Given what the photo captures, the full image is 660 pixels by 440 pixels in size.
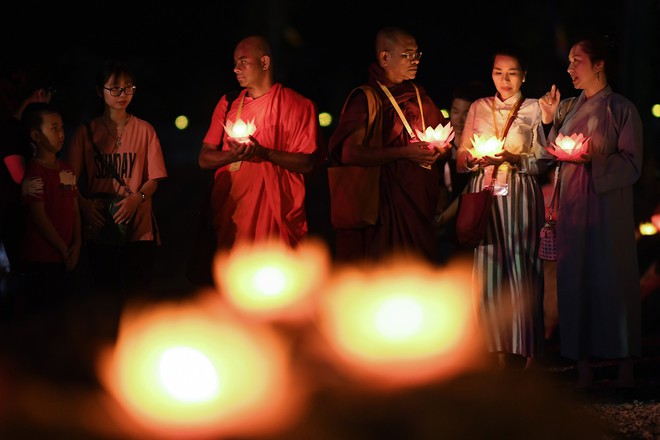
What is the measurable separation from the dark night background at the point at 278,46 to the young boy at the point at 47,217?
6.51 m

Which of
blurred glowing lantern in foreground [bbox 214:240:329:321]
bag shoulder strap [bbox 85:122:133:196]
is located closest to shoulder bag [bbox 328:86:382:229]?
blurred glowing lantern in foreground [bbox 214:240:329:321]

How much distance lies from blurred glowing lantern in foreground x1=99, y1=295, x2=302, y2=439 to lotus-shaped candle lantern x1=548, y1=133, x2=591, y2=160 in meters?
2.20

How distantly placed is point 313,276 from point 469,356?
192 cm

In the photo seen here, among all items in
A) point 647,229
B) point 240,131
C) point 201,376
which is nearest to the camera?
point 201,376

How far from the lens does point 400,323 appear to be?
834 cm

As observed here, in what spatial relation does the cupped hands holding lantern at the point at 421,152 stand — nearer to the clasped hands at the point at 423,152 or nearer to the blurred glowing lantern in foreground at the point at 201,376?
the clasped hands at the point at 423,152

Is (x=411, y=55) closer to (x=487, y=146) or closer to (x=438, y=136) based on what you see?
(x=438, y=136)

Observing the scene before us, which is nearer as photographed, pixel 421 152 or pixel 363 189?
pixel 421 152

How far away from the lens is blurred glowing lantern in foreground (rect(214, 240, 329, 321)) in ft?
24.7

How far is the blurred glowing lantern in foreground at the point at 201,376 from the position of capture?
5801 millimetres

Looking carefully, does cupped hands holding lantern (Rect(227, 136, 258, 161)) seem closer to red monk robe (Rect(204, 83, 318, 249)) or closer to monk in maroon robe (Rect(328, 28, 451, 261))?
red monk robe (Rect(204, 83, 318, 249))

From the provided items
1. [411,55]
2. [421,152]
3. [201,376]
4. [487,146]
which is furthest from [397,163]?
[201,376]

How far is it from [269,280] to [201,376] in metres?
1.25

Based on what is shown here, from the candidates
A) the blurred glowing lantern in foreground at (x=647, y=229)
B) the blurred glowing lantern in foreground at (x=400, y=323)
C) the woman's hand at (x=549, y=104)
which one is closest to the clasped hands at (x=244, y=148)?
the blurred glowing lantern in foreground at (x=400, y=323)
